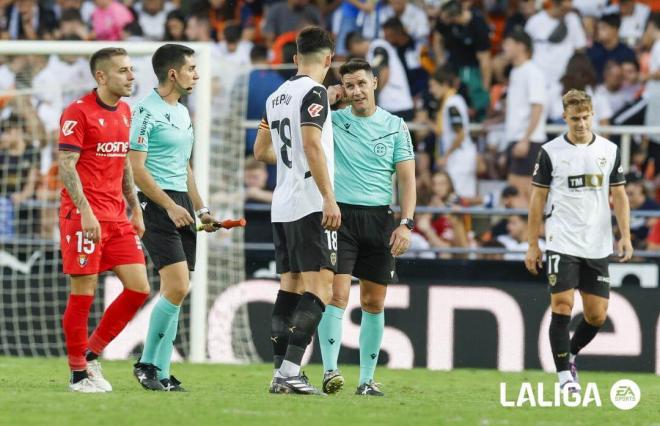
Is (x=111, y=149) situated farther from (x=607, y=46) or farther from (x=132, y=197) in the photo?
(x=607, y=46)

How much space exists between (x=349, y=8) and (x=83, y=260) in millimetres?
9433

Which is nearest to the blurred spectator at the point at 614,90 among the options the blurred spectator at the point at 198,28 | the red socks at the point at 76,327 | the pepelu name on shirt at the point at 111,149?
the blurred spectator at the point at 198,28

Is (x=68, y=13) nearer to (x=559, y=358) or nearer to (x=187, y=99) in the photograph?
(x=187, y=99)

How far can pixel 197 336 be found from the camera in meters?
13.1

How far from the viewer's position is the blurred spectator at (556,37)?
53.4 feet

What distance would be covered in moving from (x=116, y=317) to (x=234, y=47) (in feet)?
29.4

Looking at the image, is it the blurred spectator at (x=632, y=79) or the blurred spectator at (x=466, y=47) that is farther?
the blurred spectator at (x=466, y=47)

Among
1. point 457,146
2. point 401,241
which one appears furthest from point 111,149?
point 457,146

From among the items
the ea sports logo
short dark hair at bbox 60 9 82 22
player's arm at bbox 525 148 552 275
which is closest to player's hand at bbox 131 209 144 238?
player's arm at bbox 525 148 552 275

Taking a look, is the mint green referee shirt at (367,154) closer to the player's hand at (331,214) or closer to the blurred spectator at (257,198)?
the player's hand at (331,214)

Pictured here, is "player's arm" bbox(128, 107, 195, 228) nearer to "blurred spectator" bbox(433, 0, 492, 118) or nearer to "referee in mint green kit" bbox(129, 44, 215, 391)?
"referee in mint green kit" bbox(129, 44, 215, 391)

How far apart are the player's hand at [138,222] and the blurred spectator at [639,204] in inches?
276

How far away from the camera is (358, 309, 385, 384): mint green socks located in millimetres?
8992

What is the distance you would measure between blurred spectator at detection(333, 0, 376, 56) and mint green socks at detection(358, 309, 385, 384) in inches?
325
